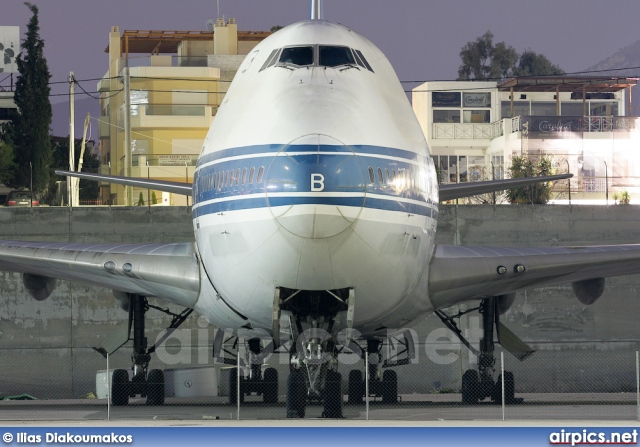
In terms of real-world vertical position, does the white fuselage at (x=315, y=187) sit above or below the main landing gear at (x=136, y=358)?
above

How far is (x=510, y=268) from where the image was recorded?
23328 millimetres

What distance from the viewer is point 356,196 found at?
17.6m

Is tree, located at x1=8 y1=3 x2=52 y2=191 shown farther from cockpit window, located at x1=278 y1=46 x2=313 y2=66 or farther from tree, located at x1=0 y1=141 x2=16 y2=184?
cockpit window, located at x1=278 y1=46 x2=313 y2=66

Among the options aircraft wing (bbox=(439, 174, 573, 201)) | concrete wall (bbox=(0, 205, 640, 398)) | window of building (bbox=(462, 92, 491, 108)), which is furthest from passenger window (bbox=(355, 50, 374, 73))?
window of building (bbox=(462, 92, 491, 108))

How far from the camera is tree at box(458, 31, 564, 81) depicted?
179375mm

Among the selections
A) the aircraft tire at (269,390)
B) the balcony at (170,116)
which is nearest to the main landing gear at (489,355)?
the aircraft tire at (269,390)

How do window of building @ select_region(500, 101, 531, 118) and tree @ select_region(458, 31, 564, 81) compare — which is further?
tree @ select_region(458, 31, 564, 81)

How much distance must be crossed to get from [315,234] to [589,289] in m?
11.4

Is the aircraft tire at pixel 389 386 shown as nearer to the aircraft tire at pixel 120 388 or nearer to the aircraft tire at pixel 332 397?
the aircraft tire at pixel 120 388

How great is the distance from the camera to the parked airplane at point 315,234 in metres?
17.7

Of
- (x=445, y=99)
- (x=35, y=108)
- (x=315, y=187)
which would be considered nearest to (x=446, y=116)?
(x=445, y=99)

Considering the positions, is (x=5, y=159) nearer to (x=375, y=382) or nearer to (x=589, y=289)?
(x=375, y=382)

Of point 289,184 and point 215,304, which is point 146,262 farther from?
point 289,184

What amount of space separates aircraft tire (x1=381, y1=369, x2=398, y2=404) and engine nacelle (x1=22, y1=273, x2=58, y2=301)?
8580 millimetres
